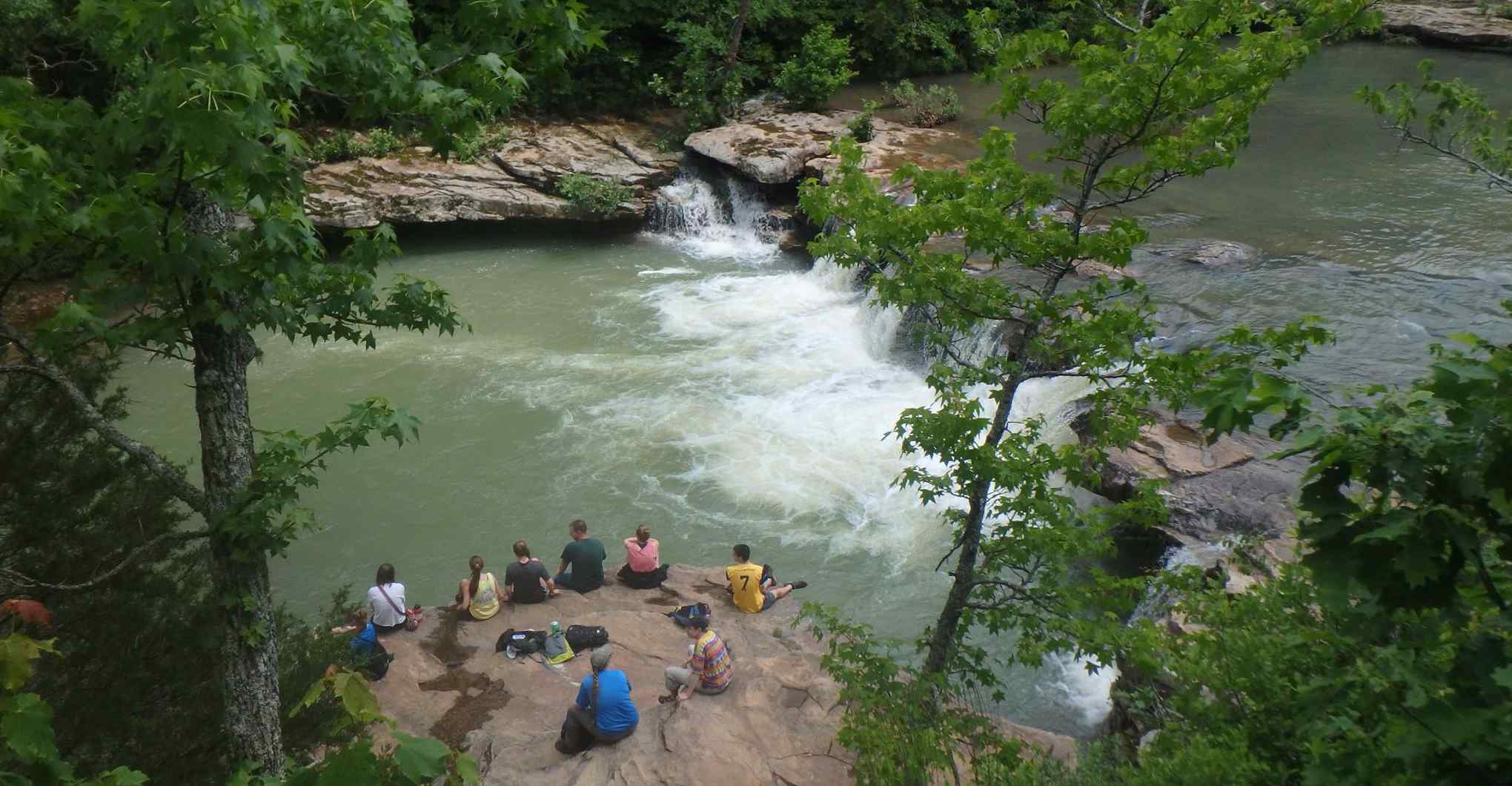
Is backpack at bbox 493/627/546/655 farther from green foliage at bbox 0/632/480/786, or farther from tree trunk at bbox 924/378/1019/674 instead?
green foliage at bbox 0/632/480/786

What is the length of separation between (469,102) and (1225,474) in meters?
8.10

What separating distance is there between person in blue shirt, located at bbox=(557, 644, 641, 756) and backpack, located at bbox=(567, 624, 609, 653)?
51.8 inches

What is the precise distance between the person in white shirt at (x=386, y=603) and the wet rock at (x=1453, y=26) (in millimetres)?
29766

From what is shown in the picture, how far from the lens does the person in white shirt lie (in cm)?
833

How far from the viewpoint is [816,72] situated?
2205 cm

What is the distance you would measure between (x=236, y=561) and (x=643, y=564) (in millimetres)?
5285

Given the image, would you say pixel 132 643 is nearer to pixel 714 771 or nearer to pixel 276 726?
pixel 276 726

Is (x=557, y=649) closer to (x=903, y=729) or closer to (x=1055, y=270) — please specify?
(x=903, y=729)

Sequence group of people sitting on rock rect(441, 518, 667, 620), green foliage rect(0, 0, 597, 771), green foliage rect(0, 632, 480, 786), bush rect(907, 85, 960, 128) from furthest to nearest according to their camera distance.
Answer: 1. bush rect(907, 85, 960, 128)
2. group of people sitting on rock rect(441, 518, 667, 620)
3. green foliage rect(0, 0, 597, 771)
4. green foliage rect(0, 632, 480, 786)

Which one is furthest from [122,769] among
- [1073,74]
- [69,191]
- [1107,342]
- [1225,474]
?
[1073,74]

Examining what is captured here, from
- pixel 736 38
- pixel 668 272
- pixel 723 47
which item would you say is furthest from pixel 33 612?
pixel 736 38

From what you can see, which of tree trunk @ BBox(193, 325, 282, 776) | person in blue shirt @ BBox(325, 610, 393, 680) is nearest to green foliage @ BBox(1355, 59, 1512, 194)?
tree trunk @ BBox(193, 325, 282, 776)

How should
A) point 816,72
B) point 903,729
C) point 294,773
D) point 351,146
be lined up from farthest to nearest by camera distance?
1. point 816,72
2. point 351,146
3. point 903,729
4. point 294,773

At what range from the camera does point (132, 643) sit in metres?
4.86
